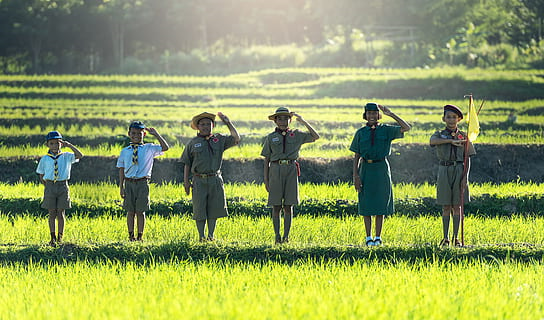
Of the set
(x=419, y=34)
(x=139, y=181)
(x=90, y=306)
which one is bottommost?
(x=90, y=306)

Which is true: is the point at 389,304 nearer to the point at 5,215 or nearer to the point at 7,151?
the point at 5,215

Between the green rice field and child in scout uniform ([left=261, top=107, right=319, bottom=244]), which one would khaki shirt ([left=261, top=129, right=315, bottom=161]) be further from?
the green rice field

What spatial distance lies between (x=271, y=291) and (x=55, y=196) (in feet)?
12.1

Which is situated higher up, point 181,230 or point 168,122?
point 168,122

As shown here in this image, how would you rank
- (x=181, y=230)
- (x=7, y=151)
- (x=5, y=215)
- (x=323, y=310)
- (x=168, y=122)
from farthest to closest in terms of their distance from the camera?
(x=168, y=122) → (x=7, y=151) → (x=5, y=215) → (x=181, y=230) → (x=323, y=310)

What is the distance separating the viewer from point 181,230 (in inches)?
373

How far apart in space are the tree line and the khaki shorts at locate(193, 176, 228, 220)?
2681cm

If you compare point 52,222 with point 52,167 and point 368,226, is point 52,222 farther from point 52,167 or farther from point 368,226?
point 368,226

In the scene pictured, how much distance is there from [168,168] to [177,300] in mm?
8206

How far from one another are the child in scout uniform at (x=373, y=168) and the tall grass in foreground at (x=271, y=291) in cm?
94

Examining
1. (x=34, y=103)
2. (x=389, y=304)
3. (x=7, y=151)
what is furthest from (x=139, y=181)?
(x=34, y=103)

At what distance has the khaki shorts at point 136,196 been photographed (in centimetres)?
874

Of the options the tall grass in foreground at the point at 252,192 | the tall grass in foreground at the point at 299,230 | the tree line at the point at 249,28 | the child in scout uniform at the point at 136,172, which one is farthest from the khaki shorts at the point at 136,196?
the tree line at the point at 249,28

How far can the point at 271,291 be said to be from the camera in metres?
6.04
